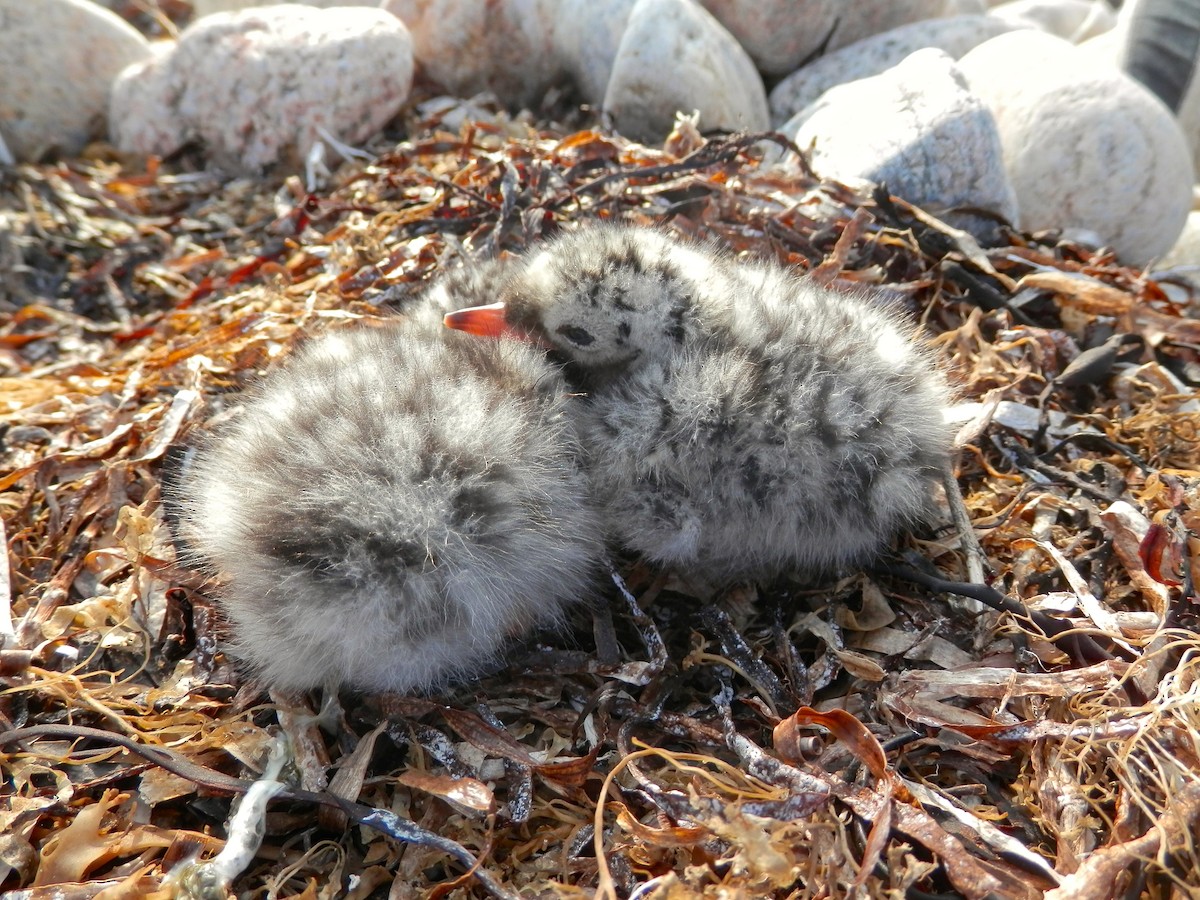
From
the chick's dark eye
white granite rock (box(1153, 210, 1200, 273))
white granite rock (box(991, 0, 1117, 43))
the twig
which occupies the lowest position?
white granite rock (box(1153, 210, 1200, 273))

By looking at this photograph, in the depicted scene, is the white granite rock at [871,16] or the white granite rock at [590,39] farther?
the white granite rock at [871,16]

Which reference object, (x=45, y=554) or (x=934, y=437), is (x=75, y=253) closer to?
(x=45, y=554)

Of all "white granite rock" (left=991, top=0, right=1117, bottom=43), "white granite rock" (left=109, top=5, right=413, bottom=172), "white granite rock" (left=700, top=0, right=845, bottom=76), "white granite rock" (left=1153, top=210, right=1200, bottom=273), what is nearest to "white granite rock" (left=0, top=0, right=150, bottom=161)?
"white granite rock" (left=109, top=5, right=413, bottom=172)

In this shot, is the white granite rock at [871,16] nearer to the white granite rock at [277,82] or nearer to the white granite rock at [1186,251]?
the white granite rock at [1186,251]

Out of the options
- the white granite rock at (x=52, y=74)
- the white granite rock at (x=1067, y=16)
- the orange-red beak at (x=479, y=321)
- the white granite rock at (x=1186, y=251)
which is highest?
the orange-red beak at (x=479, y=321)

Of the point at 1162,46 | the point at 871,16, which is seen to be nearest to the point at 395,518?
the point at 871,16

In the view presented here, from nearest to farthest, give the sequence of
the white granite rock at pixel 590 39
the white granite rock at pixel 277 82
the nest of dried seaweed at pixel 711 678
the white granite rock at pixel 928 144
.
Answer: the nest of dried seaweed at pixel 711 678 → the white granite rock at pixel 928 144 → the white granite rock at pixel 277 82 → the white granite rock at pixel 590 39

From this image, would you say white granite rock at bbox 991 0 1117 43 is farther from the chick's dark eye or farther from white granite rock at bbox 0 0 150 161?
the chick's dark eye

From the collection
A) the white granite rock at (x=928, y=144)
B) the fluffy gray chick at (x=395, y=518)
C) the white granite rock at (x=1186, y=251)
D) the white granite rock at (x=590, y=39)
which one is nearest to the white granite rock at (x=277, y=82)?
the white granite rock at (x=590, y=39)
